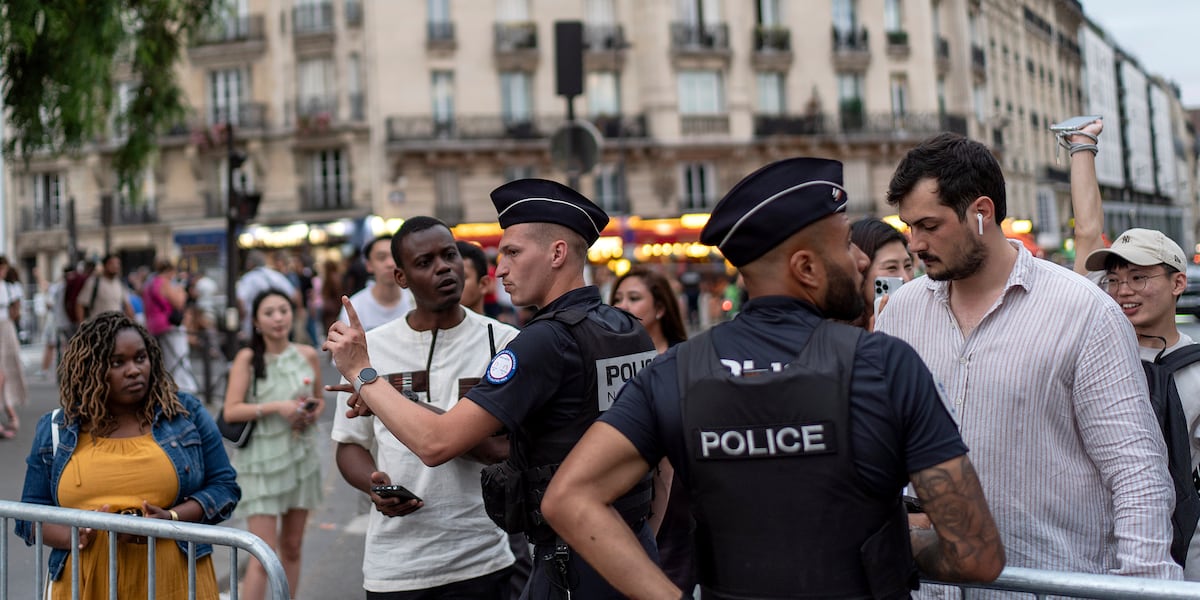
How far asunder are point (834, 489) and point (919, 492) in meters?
0.16

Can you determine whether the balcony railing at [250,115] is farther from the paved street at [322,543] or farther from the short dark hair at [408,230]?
the short dark hair at [408,230]

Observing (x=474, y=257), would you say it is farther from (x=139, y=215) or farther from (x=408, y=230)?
(x=139, y=215)

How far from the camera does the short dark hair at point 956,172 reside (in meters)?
2.89

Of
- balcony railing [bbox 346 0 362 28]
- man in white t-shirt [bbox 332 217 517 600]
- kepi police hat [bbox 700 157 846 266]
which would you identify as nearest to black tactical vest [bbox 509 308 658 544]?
man in white t-shirt [bbox 332 217 517 600]

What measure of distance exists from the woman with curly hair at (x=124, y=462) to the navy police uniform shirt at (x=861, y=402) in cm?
223

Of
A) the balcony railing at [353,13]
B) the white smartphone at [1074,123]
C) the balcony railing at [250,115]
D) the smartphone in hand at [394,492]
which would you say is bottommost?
the smartphone in hand at [394,492]

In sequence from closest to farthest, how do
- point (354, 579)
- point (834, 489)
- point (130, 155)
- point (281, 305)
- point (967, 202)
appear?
point (834, 489)
point (967, 202)
point (281, 305)
point (354, 579)
point (130, 155)

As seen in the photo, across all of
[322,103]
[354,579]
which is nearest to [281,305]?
[354,579]

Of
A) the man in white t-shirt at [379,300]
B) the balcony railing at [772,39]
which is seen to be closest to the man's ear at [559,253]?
the man in white t-shirt at [379,300]

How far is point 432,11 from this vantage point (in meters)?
39.6

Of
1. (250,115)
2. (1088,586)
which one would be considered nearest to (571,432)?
(1088,586)

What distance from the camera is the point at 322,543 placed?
7.78 meters

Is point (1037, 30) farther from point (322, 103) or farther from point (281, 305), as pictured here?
point (322, 103)

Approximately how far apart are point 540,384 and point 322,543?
5.38m
